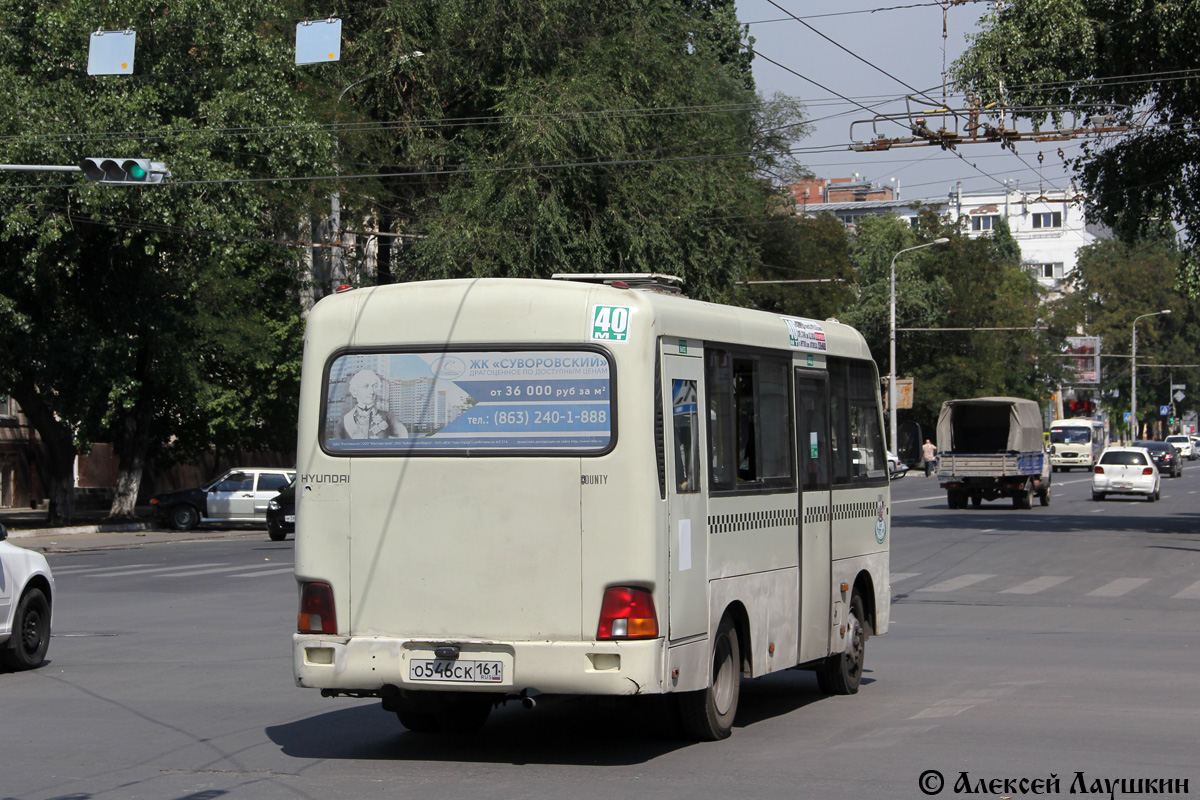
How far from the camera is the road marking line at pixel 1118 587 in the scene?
19516mm

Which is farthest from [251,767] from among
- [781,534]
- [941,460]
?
[941,460]

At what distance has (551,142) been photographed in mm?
35656

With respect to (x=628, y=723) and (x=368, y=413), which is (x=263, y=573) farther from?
(x=368, y=413)

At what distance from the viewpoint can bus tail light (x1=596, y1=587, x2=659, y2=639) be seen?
7.87m

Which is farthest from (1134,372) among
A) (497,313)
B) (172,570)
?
(497,313)

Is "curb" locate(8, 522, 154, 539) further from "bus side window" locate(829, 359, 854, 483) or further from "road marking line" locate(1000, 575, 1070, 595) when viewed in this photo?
"bus side window" locate(829, 359, 854, 483)

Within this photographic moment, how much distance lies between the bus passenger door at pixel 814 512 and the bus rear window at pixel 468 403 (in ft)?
7.97

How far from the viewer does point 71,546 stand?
31.2 m

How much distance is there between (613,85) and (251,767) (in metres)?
30.3

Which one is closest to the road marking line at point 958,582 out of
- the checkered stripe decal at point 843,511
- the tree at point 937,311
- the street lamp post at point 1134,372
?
the checkered stripe decal at point 843,511

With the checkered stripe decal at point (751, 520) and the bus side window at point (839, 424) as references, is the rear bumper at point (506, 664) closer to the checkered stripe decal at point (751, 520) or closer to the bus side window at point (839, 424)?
the checkered stripe decal at point (751, 520)

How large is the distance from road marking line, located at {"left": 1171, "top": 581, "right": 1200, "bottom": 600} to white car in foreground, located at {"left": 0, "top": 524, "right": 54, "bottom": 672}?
13.6 meters

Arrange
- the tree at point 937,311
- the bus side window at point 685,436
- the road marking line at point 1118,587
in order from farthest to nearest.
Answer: the tree at point 937,311, the road marking line at point 1118,587, the bus side window at point 685,436

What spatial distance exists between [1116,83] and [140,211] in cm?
2034
